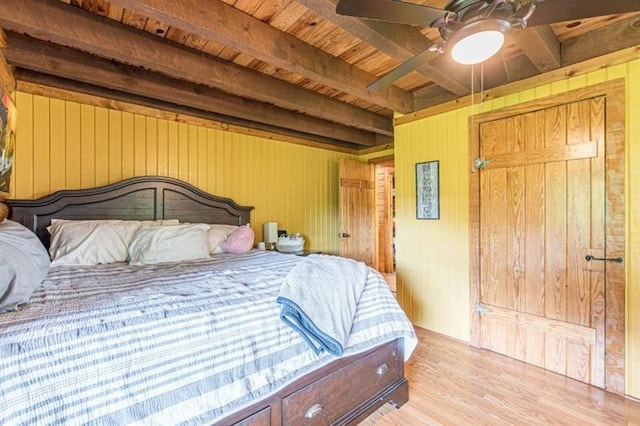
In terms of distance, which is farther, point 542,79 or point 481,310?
point 481,310

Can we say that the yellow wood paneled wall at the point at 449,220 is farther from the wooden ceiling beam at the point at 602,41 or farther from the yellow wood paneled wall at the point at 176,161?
the yellow wood paneled wall at the point at 176,161

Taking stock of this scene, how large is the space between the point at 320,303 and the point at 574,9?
162 cm

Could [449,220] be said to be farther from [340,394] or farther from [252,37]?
[252,37]

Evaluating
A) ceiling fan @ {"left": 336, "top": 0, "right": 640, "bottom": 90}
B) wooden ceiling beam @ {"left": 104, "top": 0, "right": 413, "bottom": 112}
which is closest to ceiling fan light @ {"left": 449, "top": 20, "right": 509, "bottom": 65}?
ceiling fan @ {"left": 336, "top": 0, "right": 640, "bottom": 90}

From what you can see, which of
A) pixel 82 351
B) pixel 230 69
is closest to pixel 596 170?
pixel 230 69

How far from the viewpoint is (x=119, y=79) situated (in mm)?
2311

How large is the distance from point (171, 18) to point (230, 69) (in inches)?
34.3

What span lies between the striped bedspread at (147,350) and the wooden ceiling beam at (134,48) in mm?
1377

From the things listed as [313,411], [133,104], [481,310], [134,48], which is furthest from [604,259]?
[133,104]

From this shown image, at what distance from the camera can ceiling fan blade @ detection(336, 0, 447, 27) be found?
3.79 ft

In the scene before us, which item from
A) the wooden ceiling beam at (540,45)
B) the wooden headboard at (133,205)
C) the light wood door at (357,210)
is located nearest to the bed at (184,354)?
the wooden headboard at (133,205)

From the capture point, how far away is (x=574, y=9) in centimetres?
117

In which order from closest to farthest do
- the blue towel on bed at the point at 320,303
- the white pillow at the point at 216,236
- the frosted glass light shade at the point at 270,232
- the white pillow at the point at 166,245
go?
the blue towel on bed at the point at 320,303
the white pillow at the point at 166,245
the white pillow at the point at 216,236
the frosted glass light shade at the point at 270,232

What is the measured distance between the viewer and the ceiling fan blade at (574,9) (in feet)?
3.72
